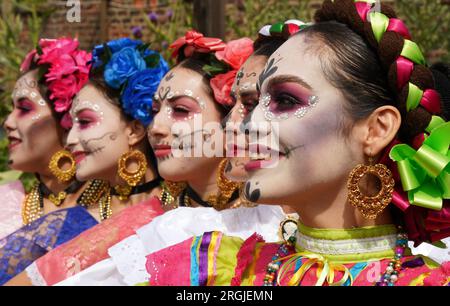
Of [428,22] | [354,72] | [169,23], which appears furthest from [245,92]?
[169,23]

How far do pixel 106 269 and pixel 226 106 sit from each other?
3.25ft

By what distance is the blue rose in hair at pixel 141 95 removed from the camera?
3.64 metres

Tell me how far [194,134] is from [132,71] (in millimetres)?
817

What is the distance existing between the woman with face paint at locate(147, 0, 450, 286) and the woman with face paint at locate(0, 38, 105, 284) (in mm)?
2277

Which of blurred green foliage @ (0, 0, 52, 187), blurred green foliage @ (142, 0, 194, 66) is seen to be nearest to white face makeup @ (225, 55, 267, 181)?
blurred green foliage @ (142, 0, 194, 66)

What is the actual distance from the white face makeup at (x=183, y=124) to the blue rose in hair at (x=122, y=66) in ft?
1.90

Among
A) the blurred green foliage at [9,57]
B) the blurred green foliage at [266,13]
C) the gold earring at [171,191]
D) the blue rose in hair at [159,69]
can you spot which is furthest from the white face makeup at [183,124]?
the blurred green foliage at [9,57]

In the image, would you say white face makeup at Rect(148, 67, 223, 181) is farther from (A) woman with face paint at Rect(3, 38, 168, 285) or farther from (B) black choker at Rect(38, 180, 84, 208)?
(B) black choker at Rect(38, 180, 84, 208)

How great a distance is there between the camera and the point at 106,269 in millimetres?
2551

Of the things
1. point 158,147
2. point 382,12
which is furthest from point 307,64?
point 158,147

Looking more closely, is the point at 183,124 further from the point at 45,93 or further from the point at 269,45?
the point at 45,93

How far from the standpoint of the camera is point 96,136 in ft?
12.1

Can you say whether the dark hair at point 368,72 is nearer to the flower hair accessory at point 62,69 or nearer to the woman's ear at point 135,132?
the woman's ear at point 135,132

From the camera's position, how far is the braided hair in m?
1.87
